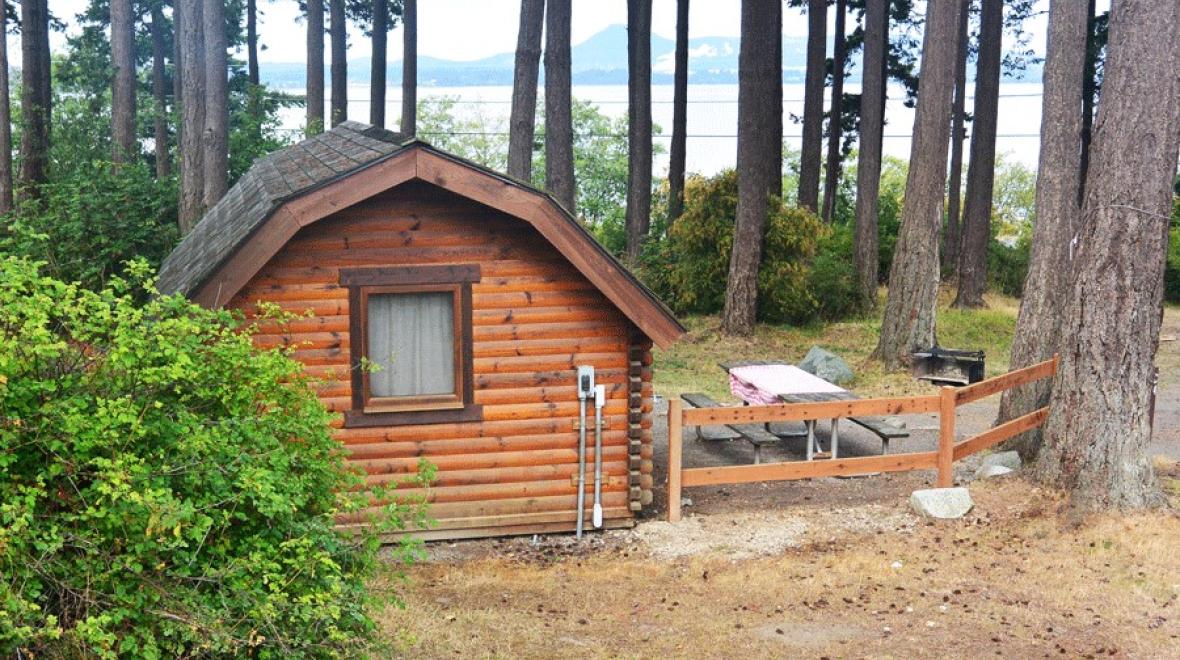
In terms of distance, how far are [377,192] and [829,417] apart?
497 cm

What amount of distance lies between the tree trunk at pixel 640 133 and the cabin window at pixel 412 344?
21.5 meters

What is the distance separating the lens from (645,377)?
477 inches

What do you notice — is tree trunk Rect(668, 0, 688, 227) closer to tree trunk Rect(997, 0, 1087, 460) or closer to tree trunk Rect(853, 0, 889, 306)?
tree trunk Rect(853, 0, 889, 306)

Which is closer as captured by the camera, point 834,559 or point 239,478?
point 239,478

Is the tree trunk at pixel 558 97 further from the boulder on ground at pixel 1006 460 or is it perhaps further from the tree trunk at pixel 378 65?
the boulder on ground at pixel 1006 460

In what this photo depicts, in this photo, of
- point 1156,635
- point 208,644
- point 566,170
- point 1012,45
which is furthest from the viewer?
point 1012,45

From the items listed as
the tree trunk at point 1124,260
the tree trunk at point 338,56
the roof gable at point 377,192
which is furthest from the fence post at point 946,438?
the tree trunk at point 338,56

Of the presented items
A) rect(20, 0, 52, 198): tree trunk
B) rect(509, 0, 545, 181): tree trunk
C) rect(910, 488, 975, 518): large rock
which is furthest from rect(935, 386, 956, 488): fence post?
rect(20, 0, 52, 198): tree trunk

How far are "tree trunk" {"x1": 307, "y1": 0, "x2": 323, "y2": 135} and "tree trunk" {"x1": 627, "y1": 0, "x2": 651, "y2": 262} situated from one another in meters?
8.54

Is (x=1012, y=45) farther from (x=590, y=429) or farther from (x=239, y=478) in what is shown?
(x=239, y=478)

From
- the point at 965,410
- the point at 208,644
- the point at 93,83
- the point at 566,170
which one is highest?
the point at 93,83

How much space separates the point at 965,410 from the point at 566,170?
10378 millimetres

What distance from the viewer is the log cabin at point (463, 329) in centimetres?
1123

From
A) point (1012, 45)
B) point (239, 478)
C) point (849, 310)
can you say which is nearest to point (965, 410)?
point (849, 310)
